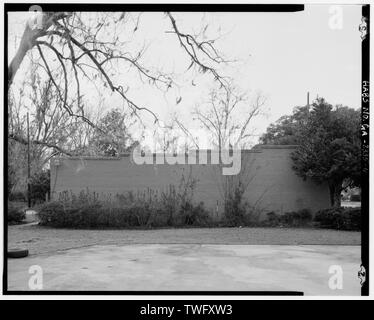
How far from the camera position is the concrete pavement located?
4902 mm

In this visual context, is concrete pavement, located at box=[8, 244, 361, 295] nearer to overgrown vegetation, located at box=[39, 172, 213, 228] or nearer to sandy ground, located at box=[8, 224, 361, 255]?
sandy ground, located at box=[8, 224, 361, 255]

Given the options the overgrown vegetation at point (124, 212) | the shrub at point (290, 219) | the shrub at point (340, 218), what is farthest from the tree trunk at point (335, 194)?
the overgrown vegetation at point (124, 212)

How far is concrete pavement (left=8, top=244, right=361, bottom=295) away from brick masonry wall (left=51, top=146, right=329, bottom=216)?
5431 millimetres

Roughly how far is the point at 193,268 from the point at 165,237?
3.89 metres

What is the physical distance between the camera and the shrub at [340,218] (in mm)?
11180

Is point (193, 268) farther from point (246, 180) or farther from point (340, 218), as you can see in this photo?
point (246, 180)

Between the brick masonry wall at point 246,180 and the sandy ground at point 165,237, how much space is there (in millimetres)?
2042

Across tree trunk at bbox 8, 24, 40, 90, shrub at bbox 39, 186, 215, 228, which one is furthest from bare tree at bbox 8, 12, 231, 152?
shrub at bbox 39, 186, 215, 228

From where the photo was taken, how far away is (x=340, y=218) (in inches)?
451

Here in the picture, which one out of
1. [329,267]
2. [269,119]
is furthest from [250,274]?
[269,119]

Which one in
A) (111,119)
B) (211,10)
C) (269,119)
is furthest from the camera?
(269,119)

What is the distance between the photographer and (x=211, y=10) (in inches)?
150
